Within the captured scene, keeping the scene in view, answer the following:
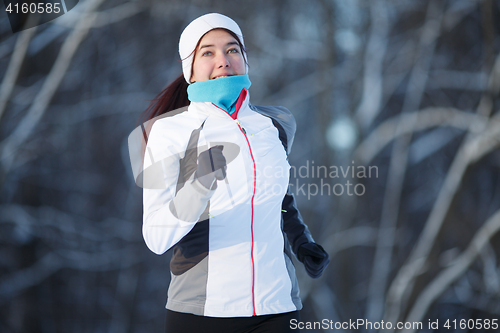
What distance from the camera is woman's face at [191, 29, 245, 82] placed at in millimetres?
970

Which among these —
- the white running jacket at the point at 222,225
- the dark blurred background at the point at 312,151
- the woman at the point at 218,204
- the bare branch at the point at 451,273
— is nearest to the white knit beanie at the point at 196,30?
the woman at the point at 218,204

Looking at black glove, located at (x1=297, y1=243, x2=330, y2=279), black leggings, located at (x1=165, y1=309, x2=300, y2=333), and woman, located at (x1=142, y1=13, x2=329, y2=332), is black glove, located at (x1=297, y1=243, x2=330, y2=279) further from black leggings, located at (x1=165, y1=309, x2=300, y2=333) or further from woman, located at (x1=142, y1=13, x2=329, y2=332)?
black leggings, located at (x1=165, y1=309, x2=300, y2=333)

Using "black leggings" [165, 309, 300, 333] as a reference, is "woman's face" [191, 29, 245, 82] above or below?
above

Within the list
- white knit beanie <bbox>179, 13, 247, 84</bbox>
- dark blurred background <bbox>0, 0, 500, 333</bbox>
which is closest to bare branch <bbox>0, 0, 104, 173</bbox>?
dark blurred background <bbox>0, 0, 500, 333</bbox>

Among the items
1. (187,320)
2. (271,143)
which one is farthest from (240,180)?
(187,320)

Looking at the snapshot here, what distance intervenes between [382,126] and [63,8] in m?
1.79

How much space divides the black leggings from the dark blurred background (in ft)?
3.76

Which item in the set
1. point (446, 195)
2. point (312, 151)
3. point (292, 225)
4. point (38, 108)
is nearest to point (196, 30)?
point (292, 225)

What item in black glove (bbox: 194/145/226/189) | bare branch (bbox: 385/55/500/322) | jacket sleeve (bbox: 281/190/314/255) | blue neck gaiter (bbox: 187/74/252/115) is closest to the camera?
black glove (bbox: 194/145/226/189)

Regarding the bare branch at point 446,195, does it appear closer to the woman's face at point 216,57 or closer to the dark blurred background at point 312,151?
the dark blurred background at point 312,151

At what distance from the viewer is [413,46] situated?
2.06 m

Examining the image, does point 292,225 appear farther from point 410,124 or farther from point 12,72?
point 12,72

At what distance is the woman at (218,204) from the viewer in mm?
827

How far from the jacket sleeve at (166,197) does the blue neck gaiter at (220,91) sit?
123mm
